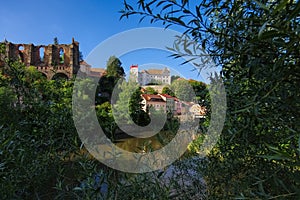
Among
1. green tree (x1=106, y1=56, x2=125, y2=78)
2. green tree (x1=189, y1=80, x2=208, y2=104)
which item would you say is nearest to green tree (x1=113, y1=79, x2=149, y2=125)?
green tree (x1=106, y1=56, x2=125, y2=78)

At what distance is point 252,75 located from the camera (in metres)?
0.58

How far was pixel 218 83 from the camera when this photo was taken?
0.95 meters

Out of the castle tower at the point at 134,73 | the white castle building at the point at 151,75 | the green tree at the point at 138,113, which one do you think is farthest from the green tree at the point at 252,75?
the castle tower at the point at 134,73

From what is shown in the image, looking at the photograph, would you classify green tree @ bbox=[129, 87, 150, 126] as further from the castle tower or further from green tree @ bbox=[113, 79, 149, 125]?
the castle tower

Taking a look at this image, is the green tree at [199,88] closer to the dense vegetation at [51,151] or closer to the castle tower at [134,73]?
the dense vegetation at [51,151]

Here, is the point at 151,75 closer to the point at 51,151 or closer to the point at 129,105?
the point at 129,105

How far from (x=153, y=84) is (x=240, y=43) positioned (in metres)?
1.12

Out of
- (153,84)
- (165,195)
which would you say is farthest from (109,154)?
(153,84)

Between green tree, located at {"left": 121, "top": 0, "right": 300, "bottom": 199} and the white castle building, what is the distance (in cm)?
58

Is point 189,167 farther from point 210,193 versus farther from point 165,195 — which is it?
point 165,195

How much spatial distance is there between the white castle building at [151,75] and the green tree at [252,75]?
0.58 metres

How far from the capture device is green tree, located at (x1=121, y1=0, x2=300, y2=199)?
1.29ft

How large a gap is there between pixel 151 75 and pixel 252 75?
1.16 meters

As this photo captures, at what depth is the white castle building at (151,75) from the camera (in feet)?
4.74
